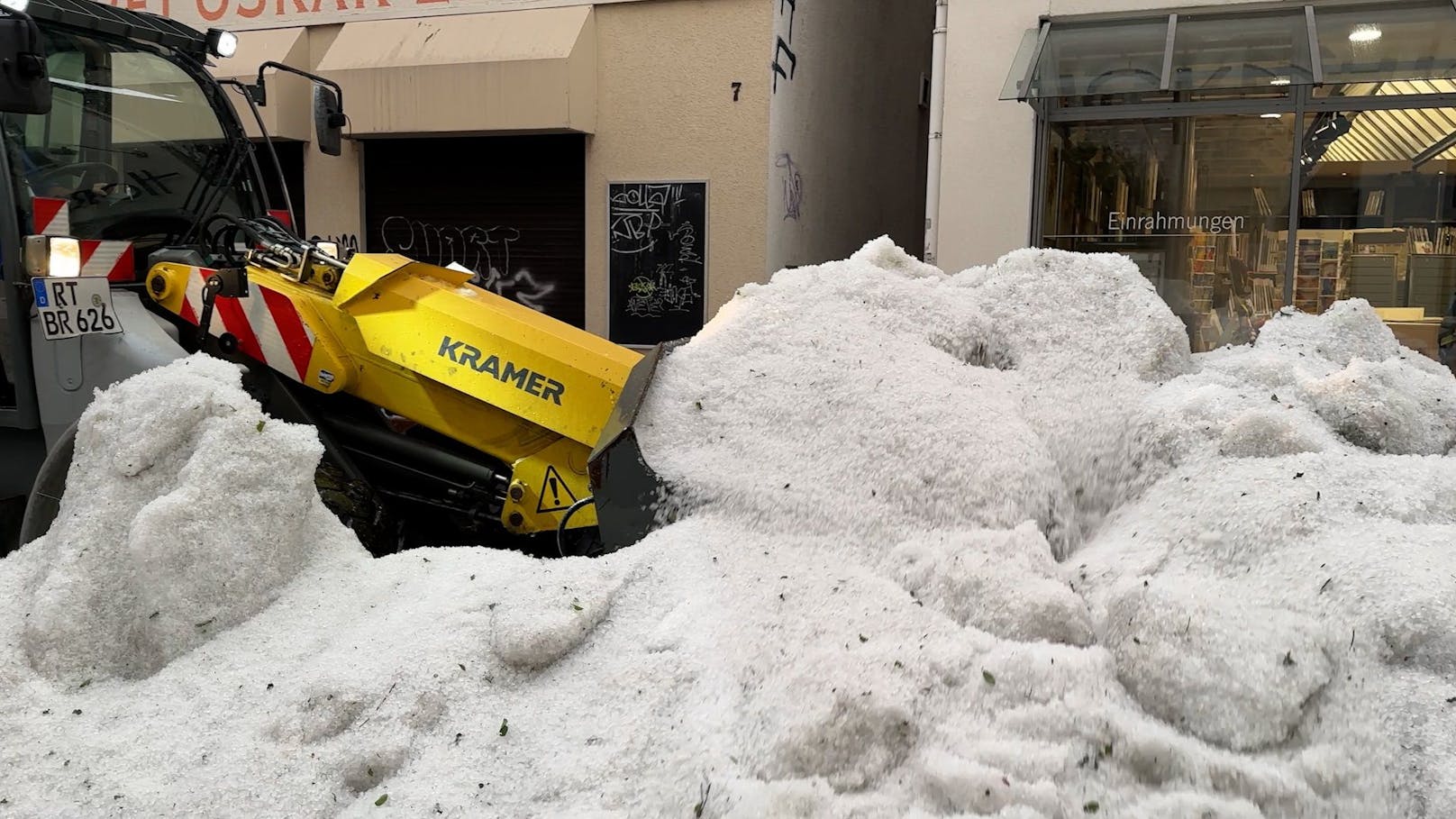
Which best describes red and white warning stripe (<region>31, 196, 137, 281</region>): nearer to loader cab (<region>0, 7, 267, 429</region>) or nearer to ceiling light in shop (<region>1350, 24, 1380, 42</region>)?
loader cab (<region>0, 7, 267, 429</region>)

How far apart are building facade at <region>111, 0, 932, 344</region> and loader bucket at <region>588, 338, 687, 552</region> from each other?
295 inches

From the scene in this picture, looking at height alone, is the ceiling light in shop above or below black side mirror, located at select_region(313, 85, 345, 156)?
above

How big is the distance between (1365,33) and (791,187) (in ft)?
16.8

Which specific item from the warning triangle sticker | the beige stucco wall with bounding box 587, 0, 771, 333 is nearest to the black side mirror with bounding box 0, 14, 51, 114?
the warning triangle sticker

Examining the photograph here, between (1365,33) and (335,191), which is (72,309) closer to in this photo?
(335,191)

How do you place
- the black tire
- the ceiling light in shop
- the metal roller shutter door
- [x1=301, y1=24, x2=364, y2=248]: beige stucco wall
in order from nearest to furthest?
the black tire, the ceiling light in shop, the metal roller shutter door, [x1=301, y1=24, x2=364, y2=248]: beige stucco wall

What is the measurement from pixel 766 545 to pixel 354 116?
9847 millimetres

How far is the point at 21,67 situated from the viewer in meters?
3.43

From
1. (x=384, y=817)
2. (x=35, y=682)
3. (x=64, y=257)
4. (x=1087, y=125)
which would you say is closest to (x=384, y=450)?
(x=64, y=257)

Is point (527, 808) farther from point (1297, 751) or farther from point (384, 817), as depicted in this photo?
point (1297, 751)

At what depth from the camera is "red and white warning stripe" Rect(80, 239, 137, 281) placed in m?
4.13

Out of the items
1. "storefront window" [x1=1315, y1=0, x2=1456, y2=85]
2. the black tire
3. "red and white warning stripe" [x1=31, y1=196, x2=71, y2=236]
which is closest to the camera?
the black tire

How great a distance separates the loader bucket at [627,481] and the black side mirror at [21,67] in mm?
2155

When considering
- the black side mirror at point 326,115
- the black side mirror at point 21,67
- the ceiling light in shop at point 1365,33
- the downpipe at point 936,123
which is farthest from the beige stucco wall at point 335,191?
the ceiling light in shop at point 1365,33
